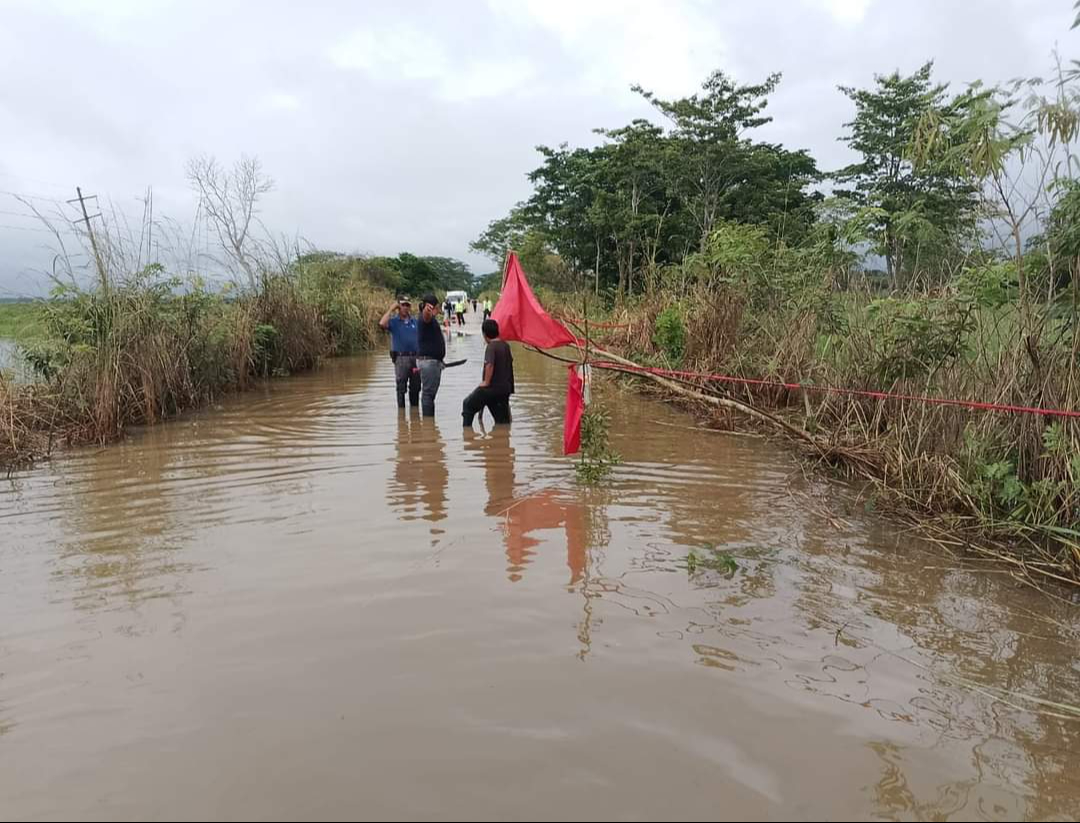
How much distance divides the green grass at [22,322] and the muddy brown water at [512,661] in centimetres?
372

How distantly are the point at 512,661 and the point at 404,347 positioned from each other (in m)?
6.67

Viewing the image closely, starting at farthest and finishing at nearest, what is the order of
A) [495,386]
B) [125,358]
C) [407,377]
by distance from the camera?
[407,377] → [125,358] → [495,386]

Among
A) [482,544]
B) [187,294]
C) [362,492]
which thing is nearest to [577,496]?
[482,544]

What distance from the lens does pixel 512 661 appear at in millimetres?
2799

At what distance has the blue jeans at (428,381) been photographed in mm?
8203

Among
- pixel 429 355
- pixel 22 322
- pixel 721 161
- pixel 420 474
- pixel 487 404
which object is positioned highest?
pixel 721 161

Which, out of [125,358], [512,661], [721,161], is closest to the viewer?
[512,661]

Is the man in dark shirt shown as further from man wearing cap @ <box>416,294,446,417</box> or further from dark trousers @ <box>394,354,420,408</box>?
dark trousers @ <box>394,354,420,408</box>

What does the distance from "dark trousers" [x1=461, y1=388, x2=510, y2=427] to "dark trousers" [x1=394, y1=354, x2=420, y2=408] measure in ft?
5.11

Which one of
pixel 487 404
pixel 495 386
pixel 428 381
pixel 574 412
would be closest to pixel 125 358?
pixel 428 381

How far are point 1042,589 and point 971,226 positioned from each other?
8.80 ft

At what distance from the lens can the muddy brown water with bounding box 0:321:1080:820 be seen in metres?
2.06

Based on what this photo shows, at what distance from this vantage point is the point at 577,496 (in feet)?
17.4

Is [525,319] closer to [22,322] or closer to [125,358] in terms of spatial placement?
[125,358]
